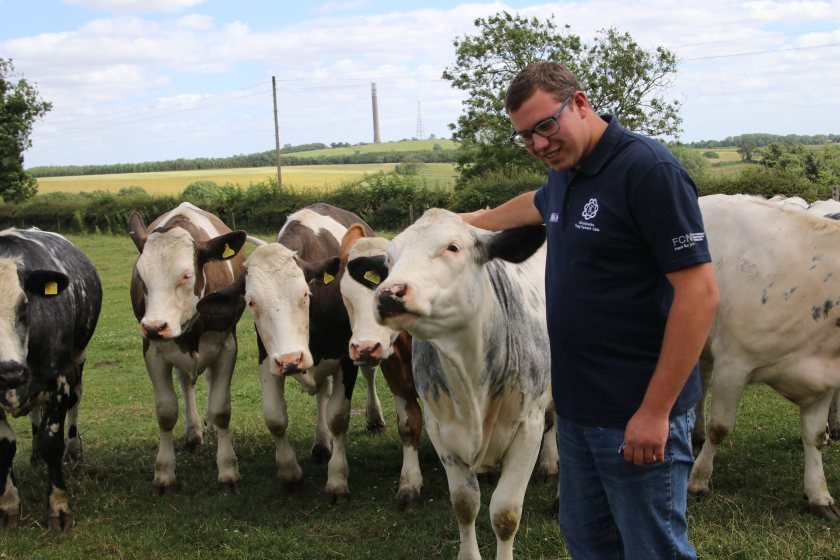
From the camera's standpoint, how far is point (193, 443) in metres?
7.55

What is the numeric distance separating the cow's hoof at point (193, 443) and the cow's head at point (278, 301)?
2.16m

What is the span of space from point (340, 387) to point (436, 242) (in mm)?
3239

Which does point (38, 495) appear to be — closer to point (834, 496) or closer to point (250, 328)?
point (834, 496)

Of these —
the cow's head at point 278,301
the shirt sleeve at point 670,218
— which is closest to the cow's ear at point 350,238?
the cow's head at point 278,301

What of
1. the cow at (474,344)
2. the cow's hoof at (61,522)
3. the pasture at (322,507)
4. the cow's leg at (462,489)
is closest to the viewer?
the cow at (474,344)

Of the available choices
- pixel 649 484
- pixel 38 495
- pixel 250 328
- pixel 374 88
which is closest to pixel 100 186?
pixel 374 88

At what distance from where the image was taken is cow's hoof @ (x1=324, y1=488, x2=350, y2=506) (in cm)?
605

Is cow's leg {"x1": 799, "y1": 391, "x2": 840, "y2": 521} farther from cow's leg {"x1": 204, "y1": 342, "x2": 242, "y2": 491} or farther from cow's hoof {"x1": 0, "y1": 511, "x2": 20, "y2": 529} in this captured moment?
cow's hoof {"x1": 0, "y1": 511, "x2": 20, "y2": 529}

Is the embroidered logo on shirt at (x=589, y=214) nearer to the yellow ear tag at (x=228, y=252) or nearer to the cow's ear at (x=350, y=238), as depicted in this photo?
the cow's ear at (x=350, y=238)

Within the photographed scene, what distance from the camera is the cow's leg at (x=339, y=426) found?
610 cm

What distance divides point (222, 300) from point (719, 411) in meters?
3.65

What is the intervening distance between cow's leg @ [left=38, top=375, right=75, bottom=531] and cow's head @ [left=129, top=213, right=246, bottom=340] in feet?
2.99

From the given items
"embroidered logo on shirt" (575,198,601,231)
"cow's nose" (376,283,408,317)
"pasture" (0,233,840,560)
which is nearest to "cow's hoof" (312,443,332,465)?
"pasture" (0,233,840,560)

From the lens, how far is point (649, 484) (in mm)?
2807
